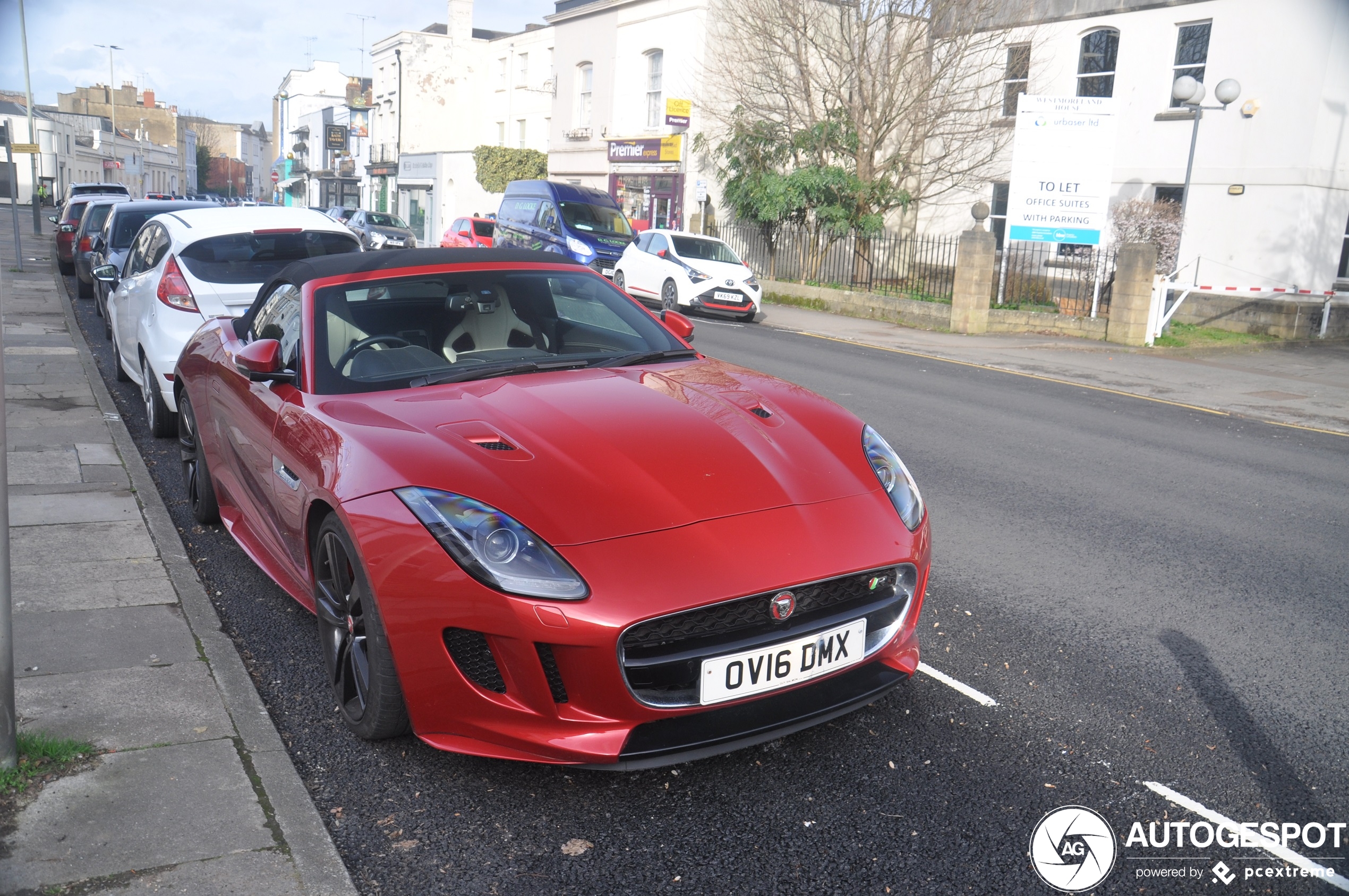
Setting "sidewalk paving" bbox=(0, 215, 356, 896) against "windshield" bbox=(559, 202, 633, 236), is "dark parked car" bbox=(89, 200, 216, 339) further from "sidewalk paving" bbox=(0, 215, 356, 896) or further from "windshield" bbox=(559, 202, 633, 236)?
"windshield" bbox=(559, 202, 633, 236)

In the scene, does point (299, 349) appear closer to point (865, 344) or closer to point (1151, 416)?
point (1151, 416)

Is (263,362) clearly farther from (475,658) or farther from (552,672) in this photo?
(552,672)

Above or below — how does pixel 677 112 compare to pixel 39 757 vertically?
above

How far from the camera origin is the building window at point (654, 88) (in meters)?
34.8

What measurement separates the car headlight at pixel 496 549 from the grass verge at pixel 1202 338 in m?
17.5

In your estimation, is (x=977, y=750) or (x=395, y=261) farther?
(x=395, y=261)

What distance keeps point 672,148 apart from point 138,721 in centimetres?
3150

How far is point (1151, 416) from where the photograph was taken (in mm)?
11281

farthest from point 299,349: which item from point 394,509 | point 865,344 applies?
point 865,344

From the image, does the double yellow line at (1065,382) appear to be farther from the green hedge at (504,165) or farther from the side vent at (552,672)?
the green hedge at (504,165)

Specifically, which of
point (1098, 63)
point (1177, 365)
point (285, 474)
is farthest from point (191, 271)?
point (1098, 63)

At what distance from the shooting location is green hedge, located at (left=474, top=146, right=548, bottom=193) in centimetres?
4494

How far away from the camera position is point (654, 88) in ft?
115

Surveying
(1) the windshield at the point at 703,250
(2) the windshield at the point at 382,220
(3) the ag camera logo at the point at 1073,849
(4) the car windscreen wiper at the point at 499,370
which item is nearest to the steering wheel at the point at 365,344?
(4) the car windscreen wiper at the point at 499,370
